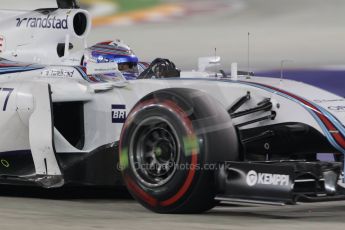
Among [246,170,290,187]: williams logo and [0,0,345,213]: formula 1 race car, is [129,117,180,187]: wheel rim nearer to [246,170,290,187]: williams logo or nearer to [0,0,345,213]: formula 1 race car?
[0,0,345,213]: formula 1 race car

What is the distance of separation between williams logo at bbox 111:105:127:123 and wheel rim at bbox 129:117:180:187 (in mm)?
866

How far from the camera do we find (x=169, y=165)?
6.55m

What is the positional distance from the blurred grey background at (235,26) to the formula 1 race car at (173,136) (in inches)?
44.0

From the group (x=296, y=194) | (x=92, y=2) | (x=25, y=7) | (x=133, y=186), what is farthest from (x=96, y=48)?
(x=296, y=194)

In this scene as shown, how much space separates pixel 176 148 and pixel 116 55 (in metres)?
3.17

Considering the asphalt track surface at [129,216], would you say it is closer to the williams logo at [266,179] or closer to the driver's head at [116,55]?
the williams logo at [266,179]

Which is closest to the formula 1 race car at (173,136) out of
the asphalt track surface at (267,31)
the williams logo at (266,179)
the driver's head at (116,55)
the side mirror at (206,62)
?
the williams logo at (266,179)

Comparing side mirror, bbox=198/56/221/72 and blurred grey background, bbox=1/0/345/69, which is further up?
blurred grey background, bbox=1/0/345/69

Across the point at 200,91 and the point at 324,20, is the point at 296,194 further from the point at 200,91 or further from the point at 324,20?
the point at 324,20

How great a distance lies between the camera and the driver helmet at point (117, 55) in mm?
9375

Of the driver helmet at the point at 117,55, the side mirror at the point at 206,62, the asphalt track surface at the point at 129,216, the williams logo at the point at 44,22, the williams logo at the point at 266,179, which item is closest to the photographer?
the asphalt track surface at the point at 129,216

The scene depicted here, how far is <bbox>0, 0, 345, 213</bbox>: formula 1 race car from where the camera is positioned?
6336mm

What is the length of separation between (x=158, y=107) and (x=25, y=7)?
4.77 meters

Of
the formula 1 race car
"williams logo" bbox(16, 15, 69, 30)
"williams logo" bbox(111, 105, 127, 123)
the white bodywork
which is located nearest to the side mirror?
the white bodywork
